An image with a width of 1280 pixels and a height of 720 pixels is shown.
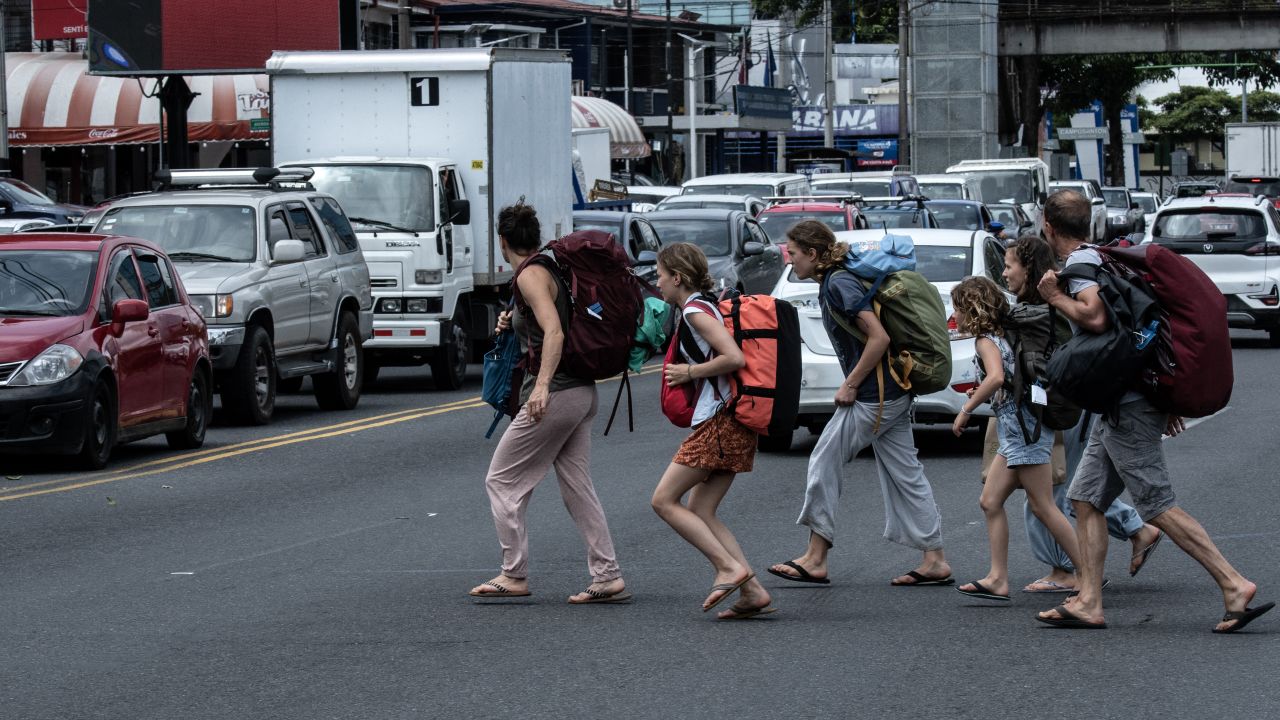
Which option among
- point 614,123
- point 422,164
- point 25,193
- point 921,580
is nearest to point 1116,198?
point 614,123

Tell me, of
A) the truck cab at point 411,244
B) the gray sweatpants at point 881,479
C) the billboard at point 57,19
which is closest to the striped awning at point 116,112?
the billboard at point 57,19

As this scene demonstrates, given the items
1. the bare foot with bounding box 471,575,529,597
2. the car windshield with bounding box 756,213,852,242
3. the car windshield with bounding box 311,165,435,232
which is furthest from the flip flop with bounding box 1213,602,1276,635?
the car windshield with bounding box 756,213,852,242

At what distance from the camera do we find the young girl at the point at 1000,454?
8258 mm

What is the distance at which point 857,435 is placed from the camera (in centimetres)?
864

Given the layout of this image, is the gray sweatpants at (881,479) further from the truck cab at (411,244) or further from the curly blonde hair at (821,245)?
the truck cab at (411,244)

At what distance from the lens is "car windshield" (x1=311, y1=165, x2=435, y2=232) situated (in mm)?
19219

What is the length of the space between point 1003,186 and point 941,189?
412 cm

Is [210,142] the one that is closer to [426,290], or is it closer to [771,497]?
[426,290]

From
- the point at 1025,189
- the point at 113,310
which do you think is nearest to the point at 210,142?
the point at 1025,189

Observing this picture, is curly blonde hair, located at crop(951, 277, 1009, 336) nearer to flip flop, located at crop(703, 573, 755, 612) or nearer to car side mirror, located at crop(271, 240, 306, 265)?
flip flop, located at crop(703, 573, 755, 612)

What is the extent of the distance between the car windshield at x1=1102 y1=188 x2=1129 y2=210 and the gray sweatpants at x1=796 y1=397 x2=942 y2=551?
141ft

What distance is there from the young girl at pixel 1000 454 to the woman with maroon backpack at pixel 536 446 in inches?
62.9

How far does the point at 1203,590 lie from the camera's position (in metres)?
8.54

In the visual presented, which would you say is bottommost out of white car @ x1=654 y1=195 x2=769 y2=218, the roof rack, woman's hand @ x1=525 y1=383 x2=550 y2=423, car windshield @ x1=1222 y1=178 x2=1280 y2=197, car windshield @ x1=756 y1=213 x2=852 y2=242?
woman's hand @ x1=525 y1=383 x2=550 y2=423
